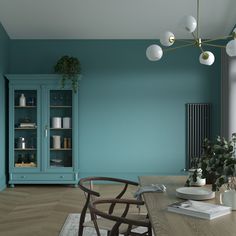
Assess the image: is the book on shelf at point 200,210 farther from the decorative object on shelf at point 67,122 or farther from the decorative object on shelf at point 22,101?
the decorative object on shelf at point 22,101

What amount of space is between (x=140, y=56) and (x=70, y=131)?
5.88 feet

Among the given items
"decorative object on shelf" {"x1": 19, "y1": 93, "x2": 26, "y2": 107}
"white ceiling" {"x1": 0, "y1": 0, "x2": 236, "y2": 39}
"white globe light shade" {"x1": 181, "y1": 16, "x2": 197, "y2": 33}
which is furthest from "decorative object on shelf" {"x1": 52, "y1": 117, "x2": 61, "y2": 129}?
"white globe light shade" {"x1": 181, "y1": 16, "x2": 197, "y2": 33}

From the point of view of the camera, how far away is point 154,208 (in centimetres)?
251

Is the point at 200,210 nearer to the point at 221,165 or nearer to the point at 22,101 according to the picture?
the point at 221,165

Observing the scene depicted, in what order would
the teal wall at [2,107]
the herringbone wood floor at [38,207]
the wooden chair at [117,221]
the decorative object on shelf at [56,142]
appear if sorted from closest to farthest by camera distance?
the wooden chair at [117,221] → the herringbone wood floor at [38,207] → the teal wall at [2,107] → the decorative object on shelf at [56,142]

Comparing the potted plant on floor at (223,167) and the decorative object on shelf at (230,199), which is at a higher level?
the potted plant on floor at (223,167)

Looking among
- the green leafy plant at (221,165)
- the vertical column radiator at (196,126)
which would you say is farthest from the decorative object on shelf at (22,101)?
the green leafy plant at (221,165)

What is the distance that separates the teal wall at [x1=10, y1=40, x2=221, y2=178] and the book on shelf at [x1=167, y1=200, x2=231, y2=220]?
4.79 m

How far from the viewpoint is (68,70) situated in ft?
22.4

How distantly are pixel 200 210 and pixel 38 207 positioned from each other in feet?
11.5

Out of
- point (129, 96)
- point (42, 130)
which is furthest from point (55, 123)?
point (129, 96)

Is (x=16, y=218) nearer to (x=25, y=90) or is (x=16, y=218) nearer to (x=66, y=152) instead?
(x=66, y=152)

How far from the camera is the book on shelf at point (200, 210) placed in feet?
7.39

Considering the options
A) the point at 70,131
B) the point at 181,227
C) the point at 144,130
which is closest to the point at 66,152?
the point at 70,131
